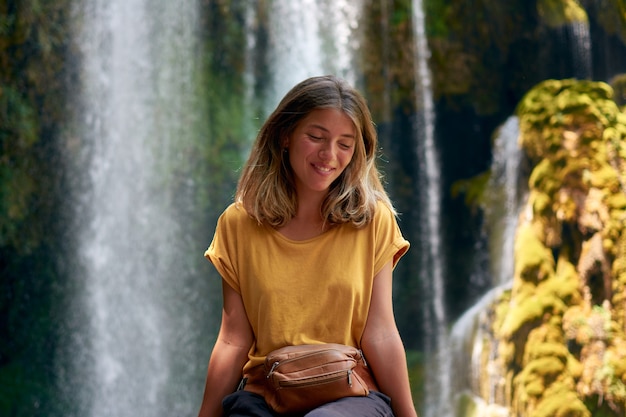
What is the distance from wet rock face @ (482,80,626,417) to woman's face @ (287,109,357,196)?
4.28 metres

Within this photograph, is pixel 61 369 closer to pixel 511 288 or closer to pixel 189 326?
pixel 189 326

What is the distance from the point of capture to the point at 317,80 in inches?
64.5

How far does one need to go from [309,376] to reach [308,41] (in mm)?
6160

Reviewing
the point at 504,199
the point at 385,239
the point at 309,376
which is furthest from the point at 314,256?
the point at 504,199

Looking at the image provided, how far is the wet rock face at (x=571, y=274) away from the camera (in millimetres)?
5312

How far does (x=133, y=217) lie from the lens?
270 inches

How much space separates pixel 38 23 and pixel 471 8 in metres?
4.01

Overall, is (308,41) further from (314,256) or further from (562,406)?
(314,256)

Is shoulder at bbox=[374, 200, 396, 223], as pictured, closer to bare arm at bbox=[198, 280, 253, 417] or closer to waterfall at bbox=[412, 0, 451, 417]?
bare arm at bbox=[198, 280, 253, 417]

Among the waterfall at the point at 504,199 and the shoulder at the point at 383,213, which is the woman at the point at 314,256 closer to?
the shoulder at the point at 383,213

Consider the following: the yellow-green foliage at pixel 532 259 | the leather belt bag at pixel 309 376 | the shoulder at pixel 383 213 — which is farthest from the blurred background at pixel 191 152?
the leather belt bag at pixel 309 376

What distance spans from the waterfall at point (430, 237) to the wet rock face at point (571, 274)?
0.66m

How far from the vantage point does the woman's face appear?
1.62 m

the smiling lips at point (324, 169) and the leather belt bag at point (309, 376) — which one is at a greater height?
the smiling lips at point (324, 169)
